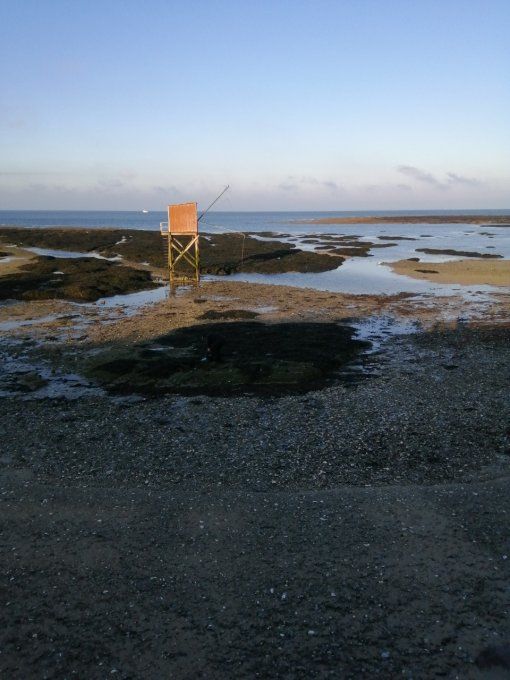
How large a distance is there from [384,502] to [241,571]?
354 centimetres

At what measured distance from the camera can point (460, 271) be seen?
47.3 m

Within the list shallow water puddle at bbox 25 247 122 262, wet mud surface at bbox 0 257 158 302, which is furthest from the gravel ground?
shallow water puddle at bbox 25 247 122 262

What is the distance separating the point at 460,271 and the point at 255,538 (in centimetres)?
4316

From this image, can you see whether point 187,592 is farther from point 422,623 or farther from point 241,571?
point 422,623

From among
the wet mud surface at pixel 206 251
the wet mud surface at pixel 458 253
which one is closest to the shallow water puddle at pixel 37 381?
the wet mud surface at pixel 206 251

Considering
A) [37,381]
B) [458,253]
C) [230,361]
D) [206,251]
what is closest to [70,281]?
[37,381]

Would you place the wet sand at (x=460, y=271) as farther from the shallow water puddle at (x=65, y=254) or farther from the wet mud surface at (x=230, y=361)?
the shallow water puddle at (x=65, y=254)

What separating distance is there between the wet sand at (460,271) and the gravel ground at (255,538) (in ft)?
93.3

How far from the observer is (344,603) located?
8.07m

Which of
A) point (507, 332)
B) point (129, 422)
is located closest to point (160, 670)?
point (129, 422)

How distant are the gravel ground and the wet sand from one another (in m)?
28.4

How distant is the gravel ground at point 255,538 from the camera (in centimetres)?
730

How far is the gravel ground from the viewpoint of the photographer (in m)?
7.30

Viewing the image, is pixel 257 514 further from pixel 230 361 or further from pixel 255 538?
pixel 230 361
